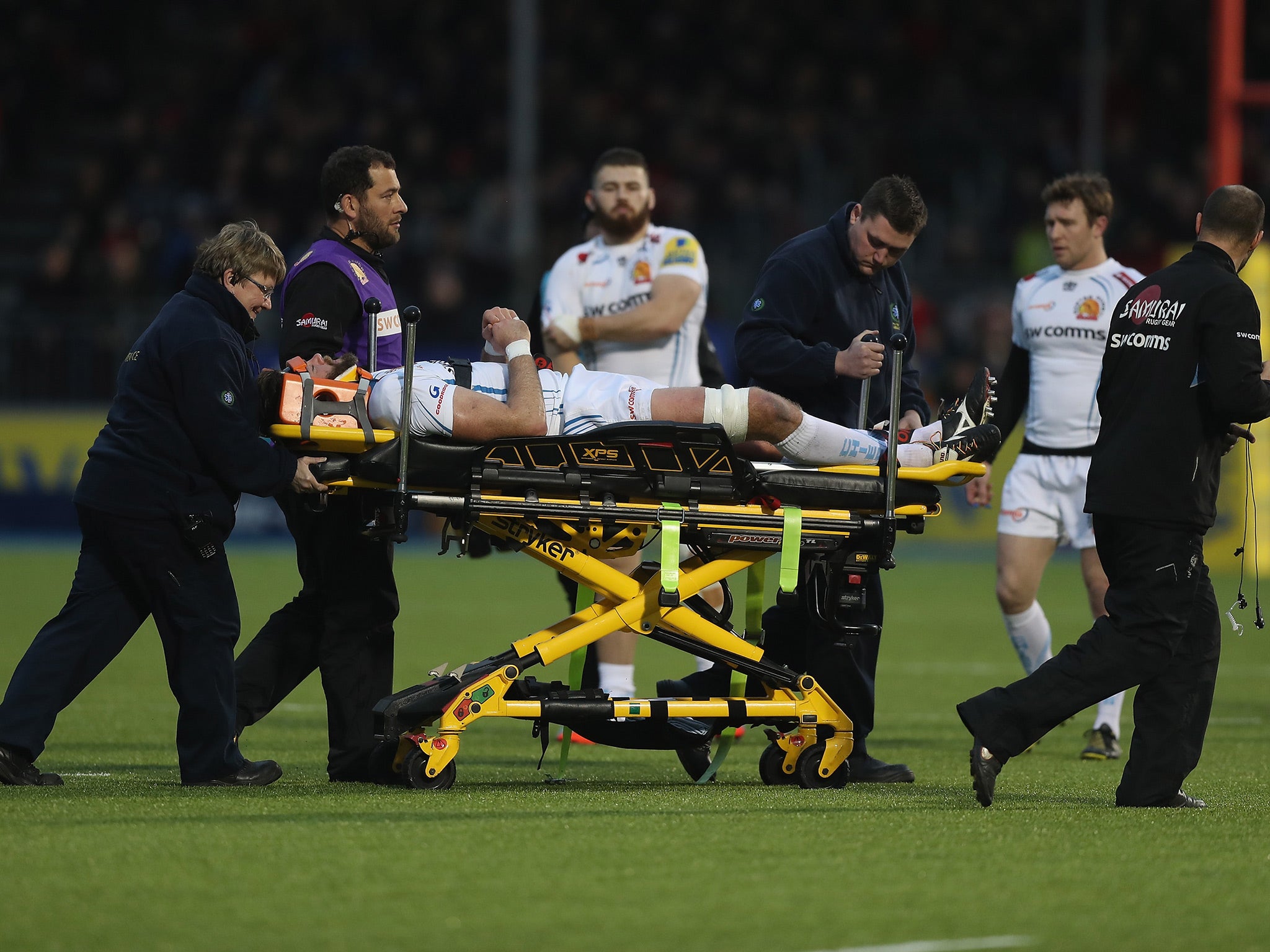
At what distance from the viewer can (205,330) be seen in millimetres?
6008

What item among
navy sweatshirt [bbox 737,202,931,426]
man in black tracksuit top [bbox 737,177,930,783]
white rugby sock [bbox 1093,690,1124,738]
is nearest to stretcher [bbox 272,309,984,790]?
man in black tracksuit top [bbox 737,177,930,783]

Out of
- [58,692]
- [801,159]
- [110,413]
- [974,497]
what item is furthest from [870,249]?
[801,159]

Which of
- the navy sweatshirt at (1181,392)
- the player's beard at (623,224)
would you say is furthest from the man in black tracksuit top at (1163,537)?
the player's beard at (623,224)

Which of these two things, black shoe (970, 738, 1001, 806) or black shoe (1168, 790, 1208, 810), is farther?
black shoe (1168, 790, 1208, 810)

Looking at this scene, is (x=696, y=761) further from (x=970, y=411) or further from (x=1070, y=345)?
(x=1070, y=345)

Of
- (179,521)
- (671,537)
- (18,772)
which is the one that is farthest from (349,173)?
(18,772)

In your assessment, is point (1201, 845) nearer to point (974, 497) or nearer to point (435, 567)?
point (974, 497)

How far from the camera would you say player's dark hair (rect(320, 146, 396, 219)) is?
6648mm

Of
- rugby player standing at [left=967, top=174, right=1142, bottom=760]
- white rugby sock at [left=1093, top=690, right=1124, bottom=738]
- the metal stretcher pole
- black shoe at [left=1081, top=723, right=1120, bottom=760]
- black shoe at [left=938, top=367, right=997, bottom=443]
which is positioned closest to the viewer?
the metal stretcher pole

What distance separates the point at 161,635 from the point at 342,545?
0.73 m

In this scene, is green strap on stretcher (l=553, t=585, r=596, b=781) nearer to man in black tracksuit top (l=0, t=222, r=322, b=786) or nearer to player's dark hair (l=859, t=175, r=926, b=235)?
man in black tracksuit top (l=0, t=222, r=322, b=786)

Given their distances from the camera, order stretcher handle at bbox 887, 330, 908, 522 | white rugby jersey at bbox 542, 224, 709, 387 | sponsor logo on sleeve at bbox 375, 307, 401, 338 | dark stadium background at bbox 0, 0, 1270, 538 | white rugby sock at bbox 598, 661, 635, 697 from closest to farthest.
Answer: stretcher handle at bbox 887, 330, 908, 522 → sponsor logo on sleeve at bbox 375, 307, 401, 338 → white rugby sock at bbox 598, 661, 635, 697 → white rugby jersey at bbox 542, 224, 709, 387 → dark stadium background at bbox 0, 0, 1270, 538

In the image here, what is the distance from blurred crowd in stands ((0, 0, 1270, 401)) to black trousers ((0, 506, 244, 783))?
12.7 meters

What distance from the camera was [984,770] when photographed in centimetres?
576
